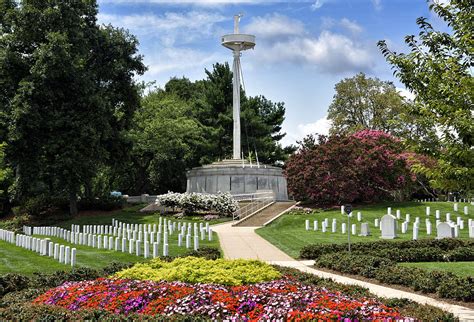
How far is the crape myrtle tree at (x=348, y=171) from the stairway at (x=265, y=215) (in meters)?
1.61

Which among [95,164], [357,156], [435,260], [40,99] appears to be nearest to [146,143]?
[95,164]

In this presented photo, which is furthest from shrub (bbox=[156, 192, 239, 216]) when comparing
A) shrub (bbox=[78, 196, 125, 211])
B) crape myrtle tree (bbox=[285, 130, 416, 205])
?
shrub (bbox=[78, 196, 125, 211])

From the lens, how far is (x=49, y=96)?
3556 centimetres

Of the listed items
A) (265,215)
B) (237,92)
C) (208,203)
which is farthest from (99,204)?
(237,92)

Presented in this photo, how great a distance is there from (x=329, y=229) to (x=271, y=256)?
11.2 metres

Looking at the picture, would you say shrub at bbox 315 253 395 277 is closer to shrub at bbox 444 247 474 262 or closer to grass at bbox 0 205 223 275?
shrub at bbox 444 247 474 262

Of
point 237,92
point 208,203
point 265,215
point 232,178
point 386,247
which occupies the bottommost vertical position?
point 386,247

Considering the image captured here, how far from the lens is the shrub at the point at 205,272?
35.9 feet

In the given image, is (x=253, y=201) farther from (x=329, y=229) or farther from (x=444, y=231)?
(x=444, y=231)

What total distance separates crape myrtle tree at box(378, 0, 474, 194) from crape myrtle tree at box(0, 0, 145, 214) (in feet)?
89.8

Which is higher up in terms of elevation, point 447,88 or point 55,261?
point 447,88

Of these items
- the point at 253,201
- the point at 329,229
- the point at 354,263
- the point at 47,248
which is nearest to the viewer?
the point at 354,263

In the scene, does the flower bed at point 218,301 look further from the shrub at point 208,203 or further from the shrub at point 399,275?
the shrub at point 208,203

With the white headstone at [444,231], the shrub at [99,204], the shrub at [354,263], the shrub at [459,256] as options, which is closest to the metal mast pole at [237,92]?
the shrub at [99,204]
